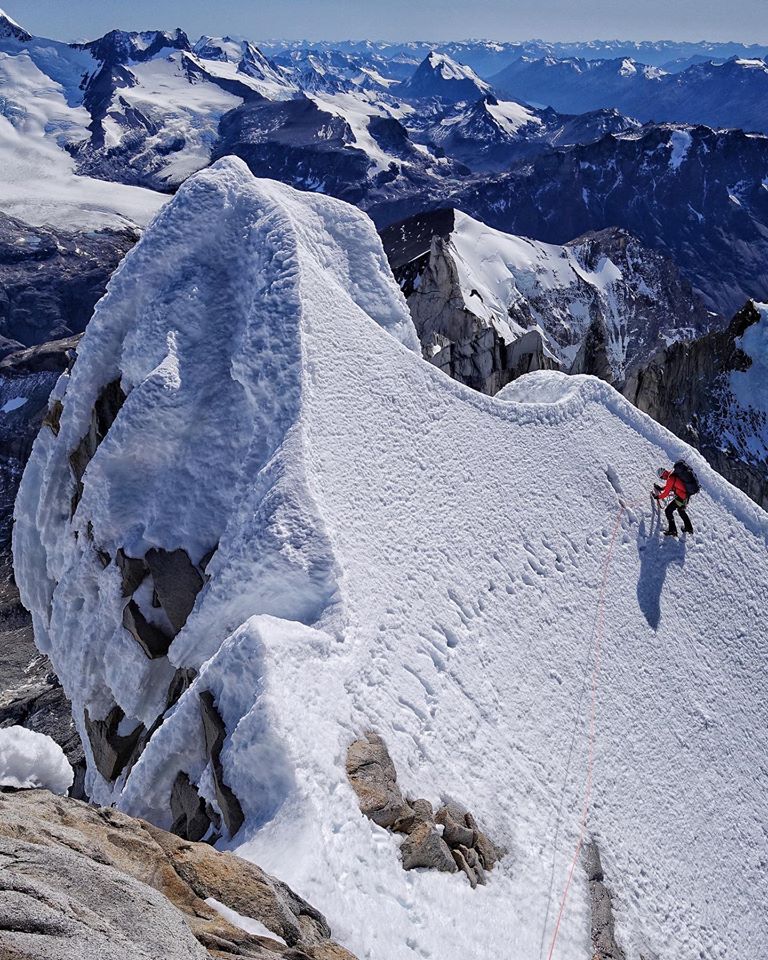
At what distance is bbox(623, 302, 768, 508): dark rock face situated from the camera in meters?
47.6

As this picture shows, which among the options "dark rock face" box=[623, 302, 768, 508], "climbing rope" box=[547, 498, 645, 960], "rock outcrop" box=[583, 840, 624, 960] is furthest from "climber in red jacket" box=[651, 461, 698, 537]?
"dark rock face" box=[623, 302, 768, 508]

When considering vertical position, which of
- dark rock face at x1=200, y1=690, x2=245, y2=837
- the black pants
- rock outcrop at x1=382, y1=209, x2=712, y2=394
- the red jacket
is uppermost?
the red jacket

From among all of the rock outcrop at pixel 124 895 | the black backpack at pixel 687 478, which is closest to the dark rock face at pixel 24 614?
the rock outcrop at pixel 124 895

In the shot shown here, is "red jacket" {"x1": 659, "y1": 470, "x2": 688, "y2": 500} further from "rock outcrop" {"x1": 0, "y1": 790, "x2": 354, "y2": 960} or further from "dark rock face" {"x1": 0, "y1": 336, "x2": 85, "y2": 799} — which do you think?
"dark rock face" {"x1": 0, "y1": 336, "x2": 85, "y2": 799}

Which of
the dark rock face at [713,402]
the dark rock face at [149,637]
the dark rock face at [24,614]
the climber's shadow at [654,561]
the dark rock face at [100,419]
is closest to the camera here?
the dark rock face at [149,637]

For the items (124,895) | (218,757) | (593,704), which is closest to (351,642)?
(218,757)

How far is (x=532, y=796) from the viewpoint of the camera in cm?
1488

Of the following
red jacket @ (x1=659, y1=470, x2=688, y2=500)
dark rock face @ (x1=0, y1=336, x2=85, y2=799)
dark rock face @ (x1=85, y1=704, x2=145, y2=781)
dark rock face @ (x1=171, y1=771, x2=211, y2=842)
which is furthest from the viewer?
dark rock face @ (x1=0, y1=336, x2=85, y2=799)

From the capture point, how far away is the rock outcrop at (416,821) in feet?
39.4

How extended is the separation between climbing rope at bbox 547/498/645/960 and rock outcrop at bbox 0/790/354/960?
531cm

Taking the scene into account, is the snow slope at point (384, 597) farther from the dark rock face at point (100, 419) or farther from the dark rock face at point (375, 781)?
the dark rock face at point (100, 419)

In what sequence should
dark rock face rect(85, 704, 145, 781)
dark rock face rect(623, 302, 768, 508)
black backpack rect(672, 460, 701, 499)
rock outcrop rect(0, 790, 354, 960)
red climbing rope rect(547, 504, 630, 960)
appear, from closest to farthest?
1. rock outcrop rect(0, 790, 354, 960)
2. red climbing rope rect(547, 504, 630, 960)
3. dark rock face rect(85, 704, 145, 781)
4. black backpack rect(672, 460, 701, 499)
5. dark rock face rect(623, 302, 768, 508)

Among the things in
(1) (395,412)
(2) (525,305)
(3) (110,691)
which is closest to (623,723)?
(1) (395,412)

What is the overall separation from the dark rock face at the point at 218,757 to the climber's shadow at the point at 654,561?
12.2 metres
